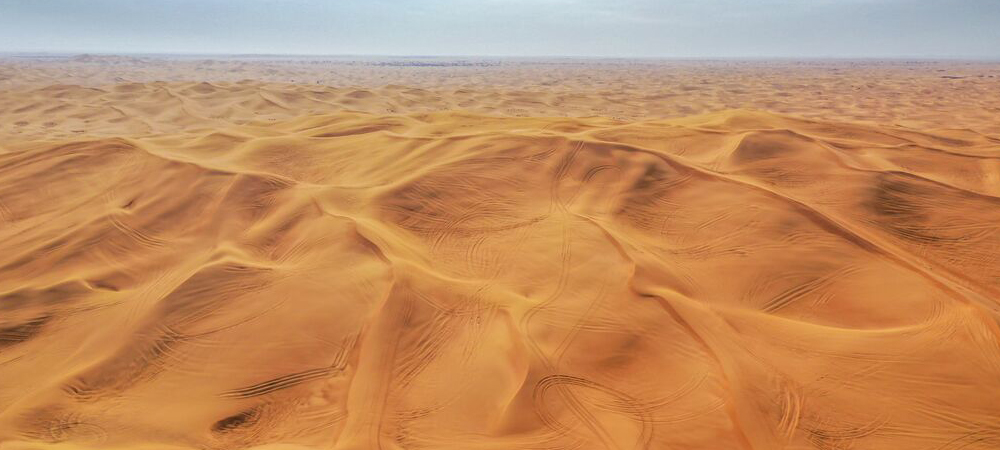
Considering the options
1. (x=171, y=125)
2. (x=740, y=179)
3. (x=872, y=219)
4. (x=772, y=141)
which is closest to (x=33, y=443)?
(x=740, y=179)

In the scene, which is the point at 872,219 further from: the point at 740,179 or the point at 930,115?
the point at 930,115

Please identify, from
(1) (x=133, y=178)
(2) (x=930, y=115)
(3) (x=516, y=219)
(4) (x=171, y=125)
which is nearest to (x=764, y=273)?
(3) (x=516, y=219)

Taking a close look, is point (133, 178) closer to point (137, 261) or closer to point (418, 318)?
point (137, 261)

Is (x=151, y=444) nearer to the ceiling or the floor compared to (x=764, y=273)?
nearer to the floor

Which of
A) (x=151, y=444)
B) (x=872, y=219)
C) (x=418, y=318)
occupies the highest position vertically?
(x=872, y=219)

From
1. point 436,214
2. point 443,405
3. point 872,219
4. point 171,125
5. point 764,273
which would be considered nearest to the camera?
point 443,405

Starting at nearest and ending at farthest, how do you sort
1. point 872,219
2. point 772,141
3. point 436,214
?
1. point 872,219
2. point 436,214
3. point 772,141

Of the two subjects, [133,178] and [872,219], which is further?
[133,178]
